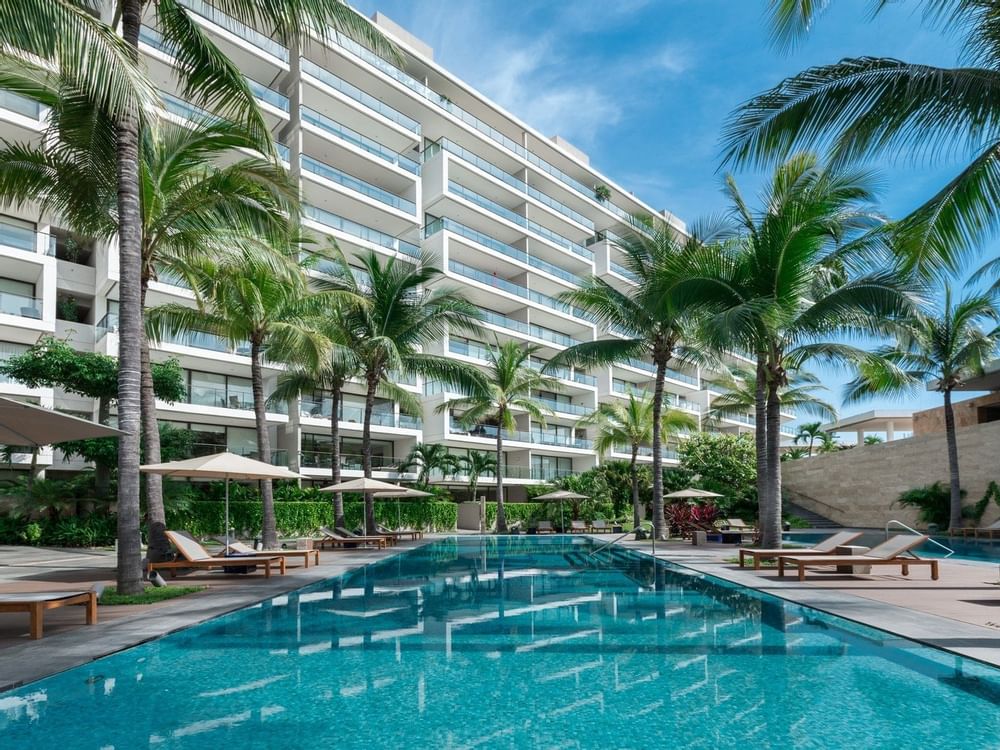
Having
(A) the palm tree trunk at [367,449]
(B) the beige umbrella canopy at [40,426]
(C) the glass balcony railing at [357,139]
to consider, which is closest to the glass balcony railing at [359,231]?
(C) the glass balcony railing at [357,139]

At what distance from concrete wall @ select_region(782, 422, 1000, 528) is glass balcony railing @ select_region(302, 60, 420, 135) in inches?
1110

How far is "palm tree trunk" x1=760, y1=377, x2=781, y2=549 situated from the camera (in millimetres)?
15672

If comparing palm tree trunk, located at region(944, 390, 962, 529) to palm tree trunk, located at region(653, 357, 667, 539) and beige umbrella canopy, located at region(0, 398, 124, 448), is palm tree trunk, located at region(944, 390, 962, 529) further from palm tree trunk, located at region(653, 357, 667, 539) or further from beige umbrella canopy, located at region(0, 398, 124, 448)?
beige umbrella canopy, located at region(0, 398, 124, 448)

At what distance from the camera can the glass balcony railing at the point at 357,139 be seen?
3516cm

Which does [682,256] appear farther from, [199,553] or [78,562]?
[78,562]

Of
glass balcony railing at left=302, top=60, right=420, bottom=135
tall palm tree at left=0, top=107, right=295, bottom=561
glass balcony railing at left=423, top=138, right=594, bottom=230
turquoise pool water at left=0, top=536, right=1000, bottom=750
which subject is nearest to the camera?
turquoise pool water at left=0, top=536, right=1000, bottom=750

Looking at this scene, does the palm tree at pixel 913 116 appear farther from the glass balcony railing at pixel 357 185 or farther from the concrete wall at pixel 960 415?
the glass balcony railing at pixel 357 185

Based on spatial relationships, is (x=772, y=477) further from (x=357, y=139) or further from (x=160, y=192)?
(x=357, y=139)

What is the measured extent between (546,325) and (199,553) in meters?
37.3

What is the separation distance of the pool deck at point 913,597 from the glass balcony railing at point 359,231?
2443 centimetres

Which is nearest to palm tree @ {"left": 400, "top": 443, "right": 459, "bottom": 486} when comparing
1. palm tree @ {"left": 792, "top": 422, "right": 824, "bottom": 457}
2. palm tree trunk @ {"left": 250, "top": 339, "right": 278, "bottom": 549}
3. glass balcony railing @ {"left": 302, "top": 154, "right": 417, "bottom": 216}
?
glass balcony railing @ {"left": 302, "top": 154, "right": 417, "bottom": 216}

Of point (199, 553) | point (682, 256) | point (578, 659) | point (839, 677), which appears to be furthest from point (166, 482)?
point (839, 677)

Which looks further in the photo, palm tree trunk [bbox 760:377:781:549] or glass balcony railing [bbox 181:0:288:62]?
glass balcony railing [bbox 181:0:288:62]

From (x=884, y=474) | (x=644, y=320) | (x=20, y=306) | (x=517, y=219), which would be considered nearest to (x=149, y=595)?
(x=644, y=320)
